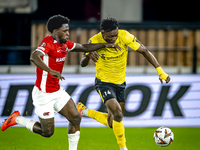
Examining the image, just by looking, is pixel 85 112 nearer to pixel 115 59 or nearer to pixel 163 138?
pixel 115 59

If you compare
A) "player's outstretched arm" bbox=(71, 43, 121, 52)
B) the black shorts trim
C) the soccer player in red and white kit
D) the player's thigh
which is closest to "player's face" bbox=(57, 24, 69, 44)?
the soccer player in red and white kit

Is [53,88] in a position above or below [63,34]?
below

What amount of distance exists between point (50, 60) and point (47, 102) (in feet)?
1.93

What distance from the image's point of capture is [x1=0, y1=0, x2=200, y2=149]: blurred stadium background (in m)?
7.49

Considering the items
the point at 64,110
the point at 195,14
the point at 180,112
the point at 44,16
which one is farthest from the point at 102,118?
the point at 195,14

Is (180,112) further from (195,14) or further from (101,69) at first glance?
(195,14)

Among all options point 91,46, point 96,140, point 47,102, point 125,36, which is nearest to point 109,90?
point 91,46

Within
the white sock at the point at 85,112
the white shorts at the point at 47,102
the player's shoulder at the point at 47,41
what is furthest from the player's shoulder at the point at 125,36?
the white sock at the point at 85,112

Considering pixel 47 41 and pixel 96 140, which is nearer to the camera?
pixel 47 41

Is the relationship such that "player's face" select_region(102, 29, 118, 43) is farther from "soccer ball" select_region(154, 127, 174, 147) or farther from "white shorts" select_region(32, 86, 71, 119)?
"soccer ball" select_region(154, 127, 174, 147)

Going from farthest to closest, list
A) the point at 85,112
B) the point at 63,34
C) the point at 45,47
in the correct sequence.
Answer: the point at 85,112 → the point at 63,34 → the point at 45,47

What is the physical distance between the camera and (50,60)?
4.43 m

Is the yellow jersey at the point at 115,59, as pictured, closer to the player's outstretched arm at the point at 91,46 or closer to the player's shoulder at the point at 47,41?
the player's outstretched arm at the point at 91,46

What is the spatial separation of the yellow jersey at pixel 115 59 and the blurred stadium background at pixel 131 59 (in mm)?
2521
